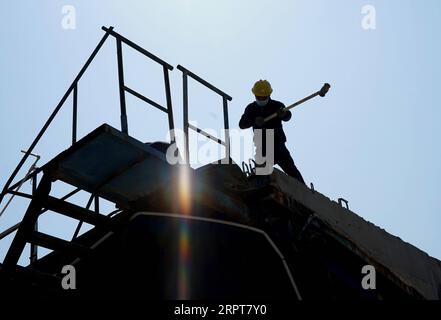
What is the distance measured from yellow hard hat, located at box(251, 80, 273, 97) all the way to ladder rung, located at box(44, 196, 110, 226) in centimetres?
334

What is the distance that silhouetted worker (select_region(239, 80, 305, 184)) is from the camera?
12625 millimetres

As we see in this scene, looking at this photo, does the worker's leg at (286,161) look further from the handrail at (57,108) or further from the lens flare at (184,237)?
the handrail at (57,108)

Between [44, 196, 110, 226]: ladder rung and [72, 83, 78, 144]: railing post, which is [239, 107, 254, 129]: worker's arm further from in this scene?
[44, 196, 110, 226]: ladder rung

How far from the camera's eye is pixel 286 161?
12.7m

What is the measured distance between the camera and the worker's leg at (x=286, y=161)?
1262cm

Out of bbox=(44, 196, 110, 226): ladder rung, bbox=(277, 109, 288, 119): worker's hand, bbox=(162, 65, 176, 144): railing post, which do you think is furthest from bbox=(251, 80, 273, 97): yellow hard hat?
bbox=(44, 196, 110, 226): ladder rung

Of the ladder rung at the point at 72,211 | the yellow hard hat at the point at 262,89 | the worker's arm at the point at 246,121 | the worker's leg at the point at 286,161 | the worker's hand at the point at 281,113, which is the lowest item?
the ladder rung at the point at 72,211

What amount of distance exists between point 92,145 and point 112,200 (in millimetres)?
1419

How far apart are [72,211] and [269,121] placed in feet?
11.4

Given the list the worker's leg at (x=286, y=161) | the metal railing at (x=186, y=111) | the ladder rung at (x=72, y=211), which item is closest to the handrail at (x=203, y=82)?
the metal railing at (x=186, y=111)
